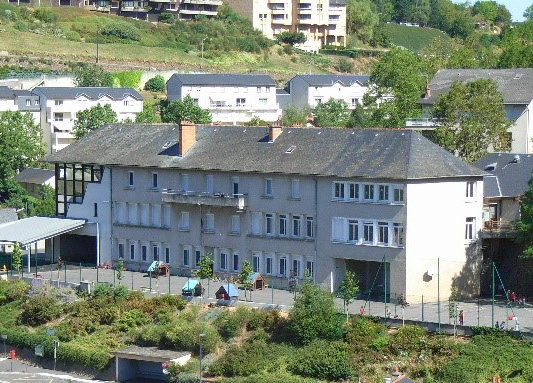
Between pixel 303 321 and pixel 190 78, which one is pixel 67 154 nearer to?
pixel 303 321

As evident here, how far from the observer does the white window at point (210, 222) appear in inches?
2589

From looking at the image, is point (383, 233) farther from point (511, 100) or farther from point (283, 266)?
point (511, 100)

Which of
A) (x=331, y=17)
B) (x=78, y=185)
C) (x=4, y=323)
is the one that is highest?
(x=331, y=17)

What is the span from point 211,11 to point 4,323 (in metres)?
104

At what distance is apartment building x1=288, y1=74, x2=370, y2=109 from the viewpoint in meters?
121

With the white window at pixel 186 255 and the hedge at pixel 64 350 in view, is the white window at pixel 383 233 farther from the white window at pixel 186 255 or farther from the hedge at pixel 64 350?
the hedge at pixel 64 350

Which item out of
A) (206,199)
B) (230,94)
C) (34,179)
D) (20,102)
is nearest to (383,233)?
(206,199)

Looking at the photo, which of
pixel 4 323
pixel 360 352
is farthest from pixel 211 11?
pixel 360 352

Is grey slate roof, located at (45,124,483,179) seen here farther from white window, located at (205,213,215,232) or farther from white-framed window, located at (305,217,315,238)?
white window, located at (205,213,215,232)

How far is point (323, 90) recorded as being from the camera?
12131cm

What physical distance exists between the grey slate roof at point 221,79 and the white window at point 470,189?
5635 centimetres

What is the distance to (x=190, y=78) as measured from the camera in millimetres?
115812

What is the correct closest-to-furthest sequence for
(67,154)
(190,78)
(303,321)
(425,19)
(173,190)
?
(303,321) → (173,190) → (67,154) → (190,78) → (425,19)

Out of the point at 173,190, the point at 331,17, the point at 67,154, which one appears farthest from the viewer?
the point at 331,17
